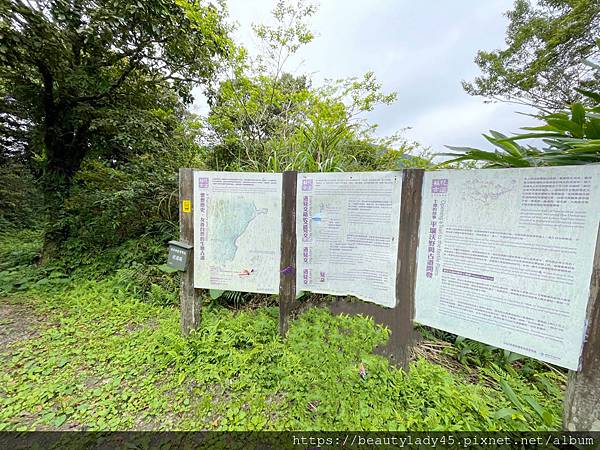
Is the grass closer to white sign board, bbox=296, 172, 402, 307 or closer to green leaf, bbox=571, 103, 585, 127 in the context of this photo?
white sign board, bbox=296, 172, 402, 307

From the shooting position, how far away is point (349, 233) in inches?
83.0

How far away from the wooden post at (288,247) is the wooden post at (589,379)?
1.84m

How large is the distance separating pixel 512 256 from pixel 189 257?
2.51 m

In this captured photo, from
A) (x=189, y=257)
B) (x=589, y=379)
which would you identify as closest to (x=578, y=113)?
(x=589, y=379)

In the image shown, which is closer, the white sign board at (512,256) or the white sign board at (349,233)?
the white sign board at (512,256)

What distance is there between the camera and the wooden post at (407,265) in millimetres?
1881

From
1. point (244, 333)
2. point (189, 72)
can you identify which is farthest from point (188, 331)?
point (189, 72)

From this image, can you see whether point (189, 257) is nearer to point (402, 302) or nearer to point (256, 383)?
point (256, 383)

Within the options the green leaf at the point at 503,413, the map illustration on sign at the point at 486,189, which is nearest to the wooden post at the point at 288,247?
the map illustration on sign at the point at 486,189

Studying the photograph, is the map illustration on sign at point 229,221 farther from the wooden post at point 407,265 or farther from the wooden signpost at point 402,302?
the wooden post at point 407,265

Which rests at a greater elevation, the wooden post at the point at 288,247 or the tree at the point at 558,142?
the tree at the point at 558,142

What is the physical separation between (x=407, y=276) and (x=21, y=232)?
407 inches

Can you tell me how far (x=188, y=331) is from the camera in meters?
2.48

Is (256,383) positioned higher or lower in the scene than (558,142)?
lower
